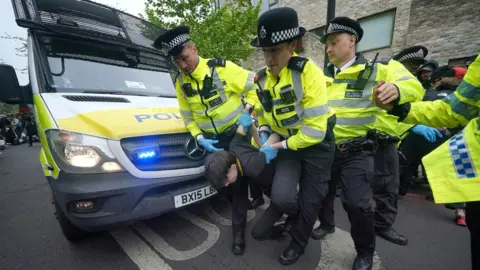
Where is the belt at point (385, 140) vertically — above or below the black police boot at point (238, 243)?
above

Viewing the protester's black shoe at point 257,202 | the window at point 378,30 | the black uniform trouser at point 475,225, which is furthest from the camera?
the window at point 378,30

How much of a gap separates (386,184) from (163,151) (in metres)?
2.26

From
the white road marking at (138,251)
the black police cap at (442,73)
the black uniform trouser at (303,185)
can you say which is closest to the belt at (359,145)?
the black uniform trouser at (303,185)

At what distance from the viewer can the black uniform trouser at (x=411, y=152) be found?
3.22 m

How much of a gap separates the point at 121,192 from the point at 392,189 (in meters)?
2.57

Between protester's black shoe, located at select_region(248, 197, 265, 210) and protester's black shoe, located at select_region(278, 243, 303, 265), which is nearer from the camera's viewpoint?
protester's black shoe, located at select_region(278, 243, 303, 265)

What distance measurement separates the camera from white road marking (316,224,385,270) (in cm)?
191

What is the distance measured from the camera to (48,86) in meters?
2.26

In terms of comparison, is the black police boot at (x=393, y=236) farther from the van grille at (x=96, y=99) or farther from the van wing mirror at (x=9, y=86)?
the van wing mirror at (x=9, y=86)

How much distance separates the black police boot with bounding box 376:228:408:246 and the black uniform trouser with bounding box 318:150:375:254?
24.7 inches

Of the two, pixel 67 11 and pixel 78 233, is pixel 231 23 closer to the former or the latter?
pixel 67 11

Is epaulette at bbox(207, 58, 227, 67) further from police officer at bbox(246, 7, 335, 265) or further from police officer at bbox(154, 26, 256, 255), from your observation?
police officer at bbox(246, 7, 335, 265)

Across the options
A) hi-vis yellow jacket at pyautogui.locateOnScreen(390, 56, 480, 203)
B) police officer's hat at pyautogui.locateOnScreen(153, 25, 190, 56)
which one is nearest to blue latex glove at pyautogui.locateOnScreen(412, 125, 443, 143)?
hi-vis yellow jacket at pyautogui.locateOnScreen(390, 56, 480, 203)

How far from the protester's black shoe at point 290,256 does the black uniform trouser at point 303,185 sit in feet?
0.10
